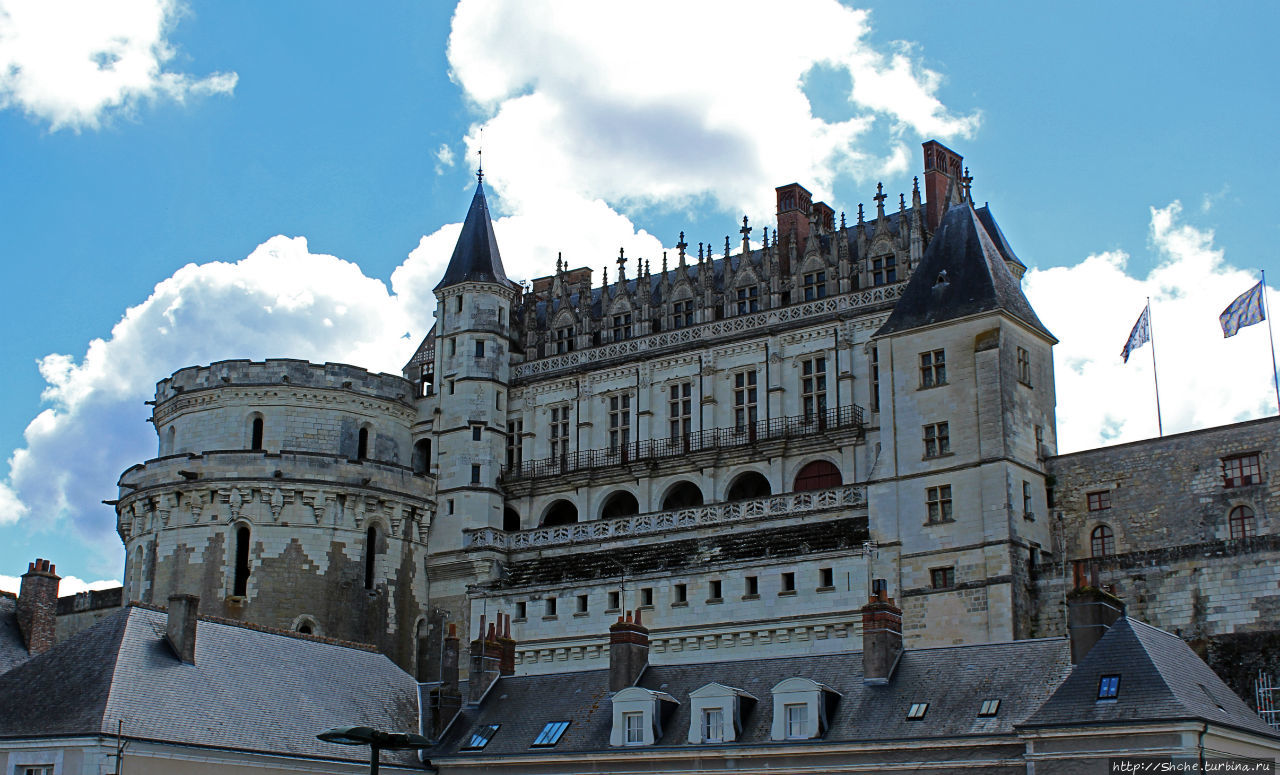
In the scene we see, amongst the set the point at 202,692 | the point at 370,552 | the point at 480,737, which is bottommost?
the point at 480,737

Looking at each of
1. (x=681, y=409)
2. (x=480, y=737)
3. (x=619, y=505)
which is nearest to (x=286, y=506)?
(x=619, y=505)

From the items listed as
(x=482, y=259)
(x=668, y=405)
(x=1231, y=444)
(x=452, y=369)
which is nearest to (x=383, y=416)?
(x=452, y=369)

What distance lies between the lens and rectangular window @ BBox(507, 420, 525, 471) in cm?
5181

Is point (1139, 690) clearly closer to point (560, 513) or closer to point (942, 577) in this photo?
point (942, 577)

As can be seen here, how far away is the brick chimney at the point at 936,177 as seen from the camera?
47.8 meters

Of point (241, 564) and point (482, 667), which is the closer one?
point (482, 667)

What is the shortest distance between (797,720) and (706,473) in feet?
65.5

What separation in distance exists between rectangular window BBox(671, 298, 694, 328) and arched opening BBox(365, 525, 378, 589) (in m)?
11.3

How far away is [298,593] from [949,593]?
764 inches

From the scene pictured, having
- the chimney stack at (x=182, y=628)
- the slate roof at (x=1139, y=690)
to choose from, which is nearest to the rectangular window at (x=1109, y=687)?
the slate roof at (x=1139, y=690)

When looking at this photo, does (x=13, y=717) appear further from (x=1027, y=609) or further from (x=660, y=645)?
(x=1027, y=609)

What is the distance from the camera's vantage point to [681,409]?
48969 millimetres

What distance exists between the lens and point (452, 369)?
51969mm

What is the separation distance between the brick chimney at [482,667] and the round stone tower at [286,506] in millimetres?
13424
